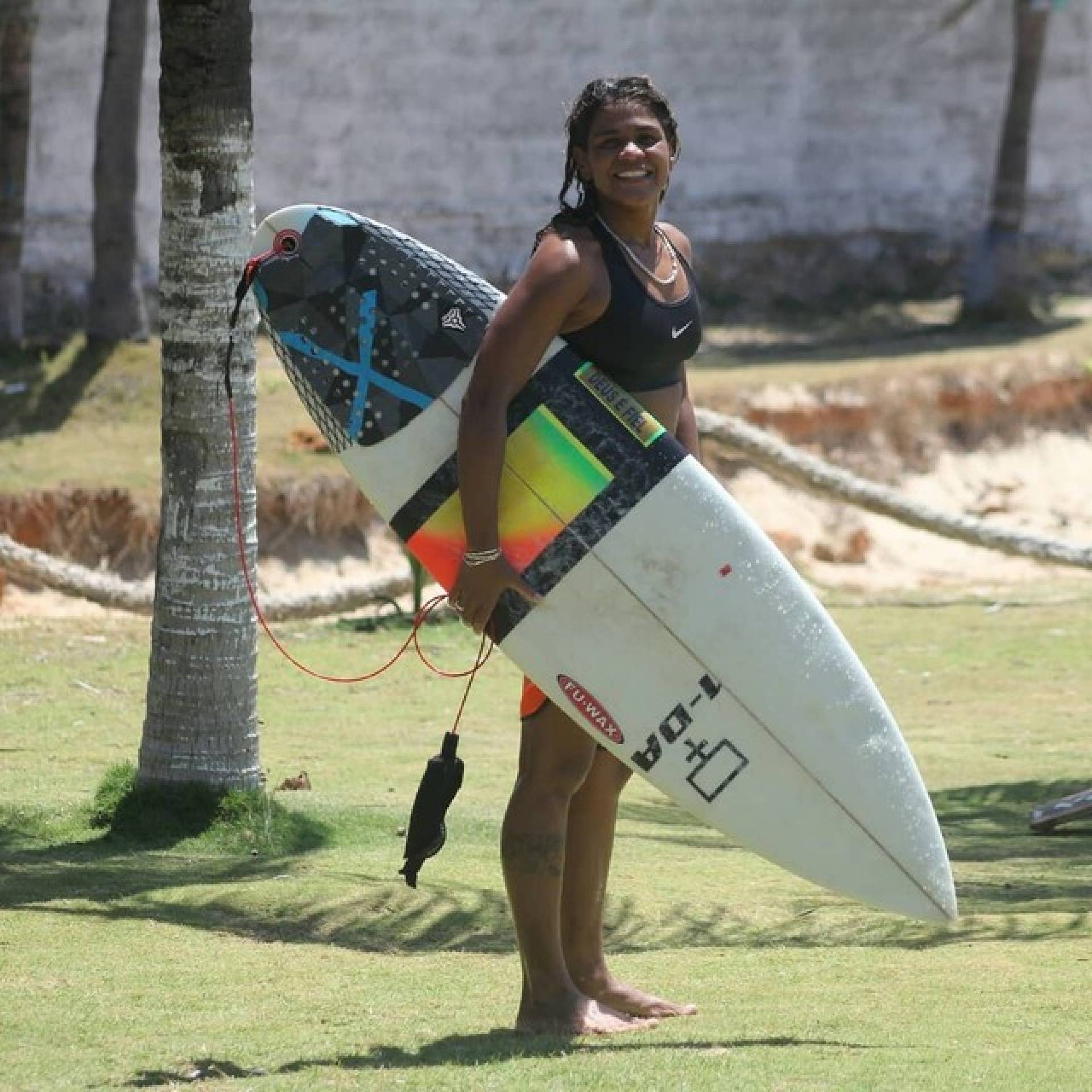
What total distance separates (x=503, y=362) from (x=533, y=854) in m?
1.01

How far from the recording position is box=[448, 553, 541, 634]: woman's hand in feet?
15.0

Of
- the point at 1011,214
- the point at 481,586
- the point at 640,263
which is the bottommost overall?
the point at 481,586

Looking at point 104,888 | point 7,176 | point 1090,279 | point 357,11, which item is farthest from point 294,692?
point 1090,279

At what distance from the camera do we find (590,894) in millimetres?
4785

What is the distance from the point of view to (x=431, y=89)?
18.6 meters

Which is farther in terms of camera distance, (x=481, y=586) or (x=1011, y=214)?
(x=1011, y=214)

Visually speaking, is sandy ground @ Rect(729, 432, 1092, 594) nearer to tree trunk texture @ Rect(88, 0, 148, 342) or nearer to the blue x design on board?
tree trunk texture @ Rect(88, 0, 148, 342)

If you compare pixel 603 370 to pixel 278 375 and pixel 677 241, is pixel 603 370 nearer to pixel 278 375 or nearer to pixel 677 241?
pixel 677 241

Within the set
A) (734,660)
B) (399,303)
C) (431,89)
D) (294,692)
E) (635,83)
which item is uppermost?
(431,89)

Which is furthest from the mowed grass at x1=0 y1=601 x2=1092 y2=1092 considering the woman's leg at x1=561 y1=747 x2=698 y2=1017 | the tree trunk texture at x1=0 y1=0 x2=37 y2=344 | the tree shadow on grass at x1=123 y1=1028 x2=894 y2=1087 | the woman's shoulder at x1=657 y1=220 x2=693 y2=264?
the tree trunk texture at x1=0 y1=0 x2=37 y2=344

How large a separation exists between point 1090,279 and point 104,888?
1588 centimetres

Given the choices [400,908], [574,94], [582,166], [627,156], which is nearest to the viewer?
[627,156]

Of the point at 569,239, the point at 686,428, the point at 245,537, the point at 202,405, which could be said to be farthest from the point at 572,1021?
the point at 202,405

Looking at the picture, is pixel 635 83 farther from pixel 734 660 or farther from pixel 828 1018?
pixel 828 1018
